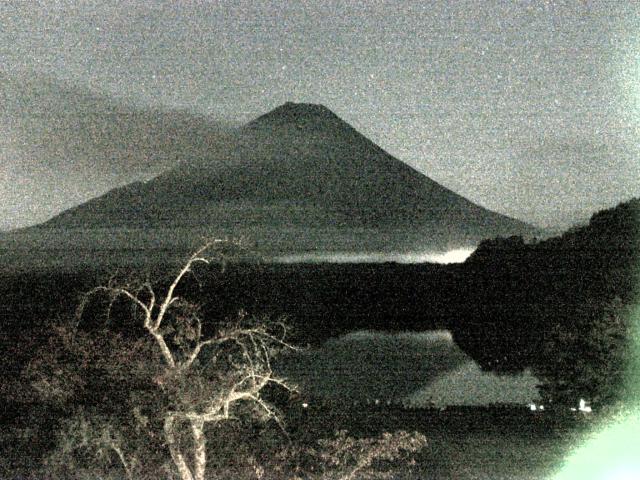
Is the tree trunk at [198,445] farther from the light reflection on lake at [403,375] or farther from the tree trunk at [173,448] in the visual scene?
the light reflection on lake at [403,375]

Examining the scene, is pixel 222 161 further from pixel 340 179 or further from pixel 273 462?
pixel 273 462

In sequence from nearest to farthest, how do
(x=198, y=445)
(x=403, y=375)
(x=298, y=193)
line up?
(x=198, y=445), (x=403, y=375), (x=298, y=193)

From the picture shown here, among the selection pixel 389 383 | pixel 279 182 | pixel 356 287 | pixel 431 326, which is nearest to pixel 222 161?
pixel 279 182

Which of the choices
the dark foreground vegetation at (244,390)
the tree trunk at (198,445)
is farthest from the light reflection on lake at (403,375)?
the tree trunk at (198,445)

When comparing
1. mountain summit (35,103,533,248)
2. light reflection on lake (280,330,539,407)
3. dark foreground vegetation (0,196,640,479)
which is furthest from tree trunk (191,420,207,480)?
mountain summit (35,103,533,248)

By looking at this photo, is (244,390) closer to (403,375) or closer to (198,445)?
(198,445)

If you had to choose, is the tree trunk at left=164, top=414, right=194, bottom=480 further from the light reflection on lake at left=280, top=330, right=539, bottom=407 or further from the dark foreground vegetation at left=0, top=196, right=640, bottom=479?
the light reflection on lake at left=280, top=330, right=539, bottom=407

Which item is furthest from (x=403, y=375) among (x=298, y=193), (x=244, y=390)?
(x=298, y=193)
